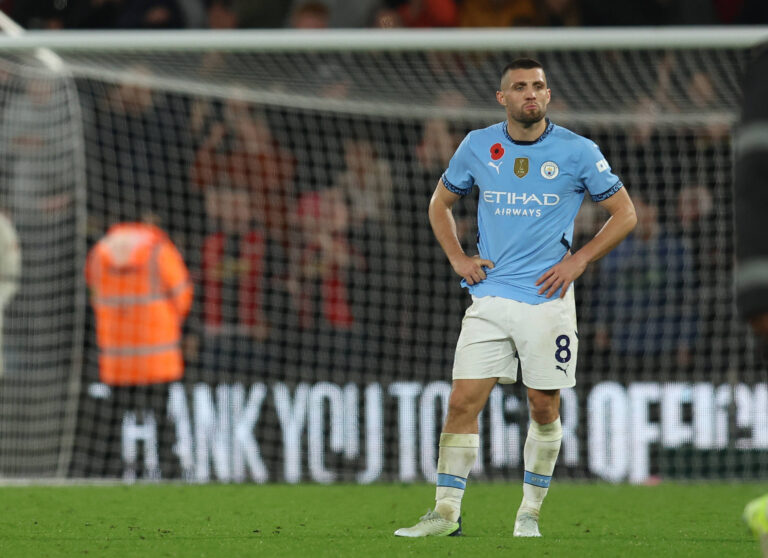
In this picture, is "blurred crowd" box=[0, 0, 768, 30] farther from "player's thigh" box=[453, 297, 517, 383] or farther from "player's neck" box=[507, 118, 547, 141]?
"player's thigh" box=[453, 297, 517, 383]

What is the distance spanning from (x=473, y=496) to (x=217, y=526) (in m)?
2.10

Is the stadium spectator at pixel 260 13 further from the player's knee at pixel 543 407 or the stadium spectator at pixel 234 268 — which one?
the player's knee at pixel 543 407

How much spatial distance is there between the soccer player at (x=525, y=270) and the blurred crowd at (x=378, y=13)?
6.11 m

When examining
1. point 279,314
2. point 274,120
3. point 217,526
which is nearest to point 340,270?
point 279,314

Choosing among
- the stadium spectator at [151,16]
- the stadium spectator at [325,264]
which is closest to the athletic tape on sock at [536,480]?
the stadium spectator at [325,264]

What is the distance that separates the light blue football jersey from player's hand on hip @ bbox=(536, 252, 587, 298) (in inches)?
1.3

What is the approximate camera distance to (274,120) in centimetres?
1023

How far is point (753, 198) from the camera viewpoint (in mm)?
3020

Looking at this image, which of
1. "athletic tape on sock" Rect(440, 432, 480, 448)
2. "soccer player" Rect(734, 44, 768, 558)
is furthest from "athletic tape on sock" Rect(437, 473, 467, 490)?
"soccer player" Rect(734, 44, 768, 558)

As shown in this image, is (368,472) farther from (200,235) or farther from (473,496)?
(200,235)

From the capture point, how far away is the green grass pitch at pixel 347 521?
16.3 ft

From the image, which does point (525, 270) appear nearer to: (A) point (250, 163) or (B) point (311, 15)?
(A) point (250, 163)

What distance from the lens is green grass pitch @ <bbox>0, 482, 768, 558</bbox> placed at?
4969 millimetres

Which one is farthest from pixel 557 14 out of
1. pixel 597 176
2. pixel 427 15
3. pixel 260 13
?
pixel 597 176
